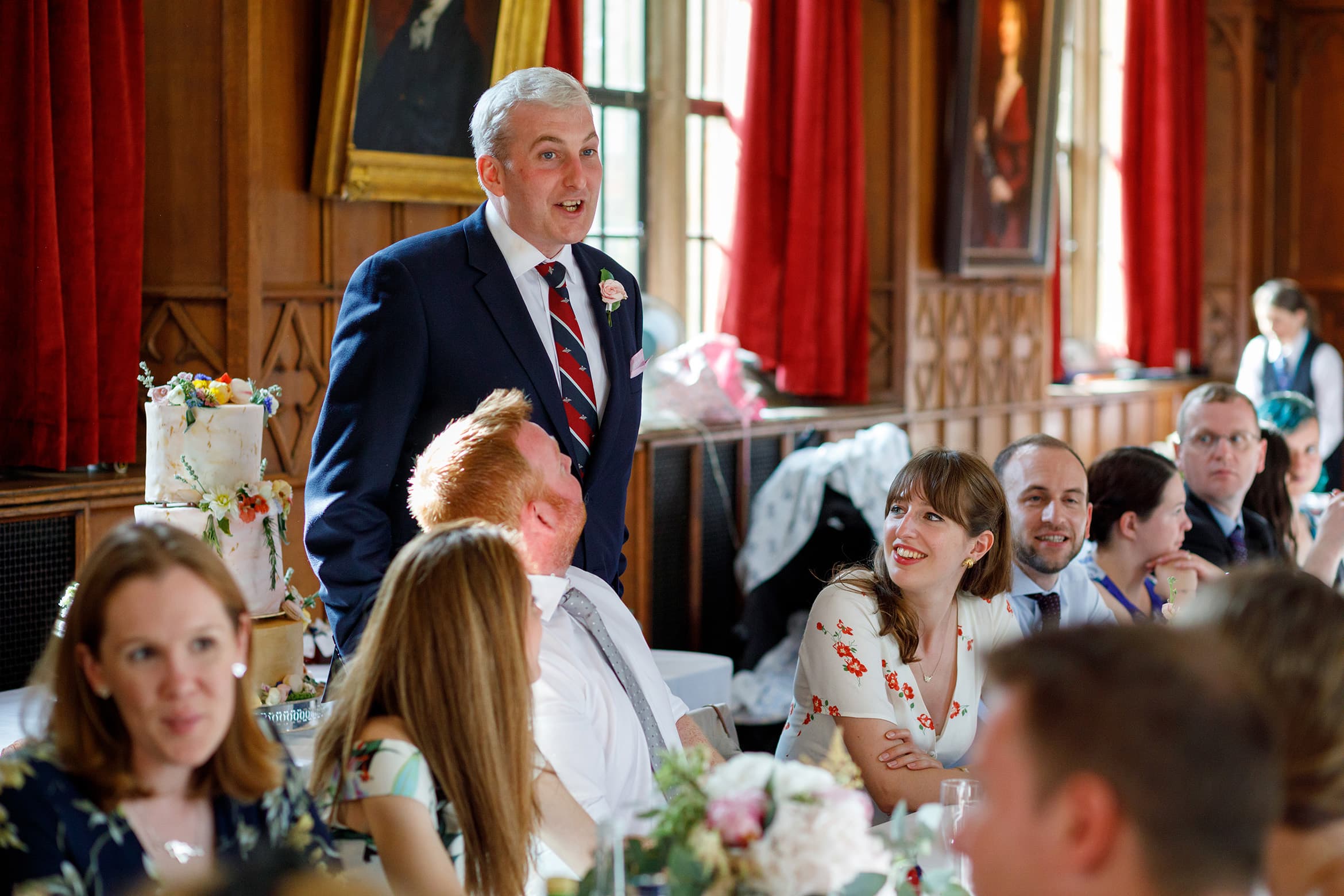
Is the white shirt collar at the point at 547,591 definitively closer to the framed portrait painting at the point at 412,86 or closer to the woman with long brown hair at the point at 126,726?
the woman with long brown hair at the point at 126,726

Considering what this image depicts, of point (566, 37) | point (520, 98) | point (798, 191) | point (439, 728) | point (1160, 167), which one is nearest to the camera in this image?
point (439, 728)

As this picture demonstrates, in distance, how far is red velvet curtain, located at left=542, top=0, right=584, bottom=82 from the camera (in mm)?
5094

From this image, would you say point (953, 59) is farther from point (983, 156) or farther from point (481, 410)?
point (481, 410)

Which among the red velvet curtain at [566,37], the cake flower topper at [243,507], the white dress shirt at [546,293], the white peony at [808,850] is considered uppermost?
the red velvet curtain at [566,37]

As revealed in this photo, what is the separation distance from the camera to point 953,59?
7.16 meters

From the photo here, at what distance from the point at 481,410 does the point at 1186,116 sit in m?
8.45

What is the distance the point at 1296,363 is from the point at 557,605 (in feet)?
20.3

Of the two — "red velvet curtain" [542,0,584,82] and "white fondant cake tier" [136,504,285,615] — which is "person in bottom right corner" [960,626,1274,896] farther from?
"red velvet curtain" [542,0,584,82]

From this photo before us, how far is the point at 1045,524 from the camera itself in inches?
130

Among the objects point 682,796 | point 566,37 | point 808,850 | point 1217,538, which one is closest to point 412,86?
point 566,37

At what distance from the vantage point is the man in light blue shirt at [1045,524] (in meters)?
3.30

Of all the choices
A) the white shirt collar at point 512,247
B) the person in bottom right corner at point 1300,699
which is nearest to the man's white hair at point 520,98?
the white shirt collar at point 512,247

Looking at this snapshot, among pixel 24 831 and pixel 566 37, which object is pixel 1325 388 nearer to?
pixel 566 37

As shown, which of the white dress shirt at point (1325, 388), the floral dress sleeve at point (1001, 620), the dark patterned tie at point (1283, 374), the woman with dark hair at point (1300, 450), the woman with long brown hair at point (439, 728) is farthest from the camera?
the dark patterned tie at point (1283, 374)
